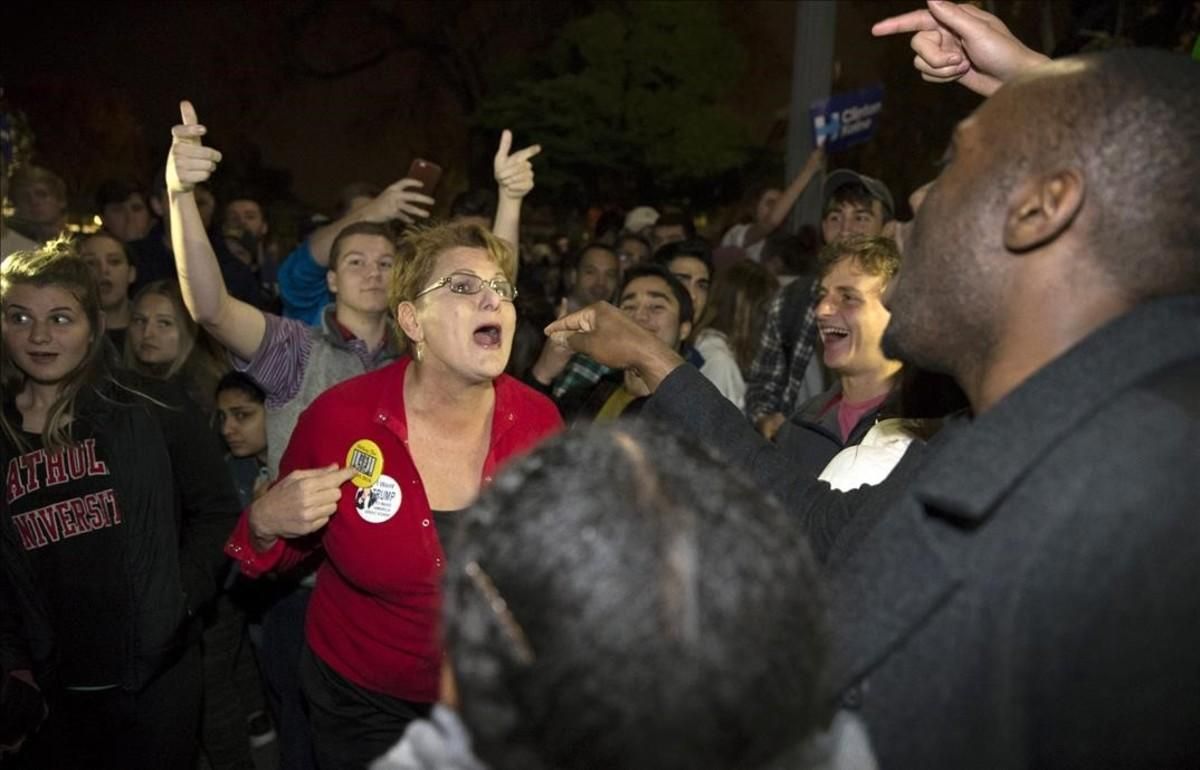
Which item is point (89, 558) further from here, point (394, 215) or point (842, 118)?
point (842, 118)

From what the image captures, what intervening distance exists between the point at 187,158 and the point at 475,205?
12.9 feet

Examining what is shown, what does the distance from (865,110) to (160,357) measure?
6933 mm

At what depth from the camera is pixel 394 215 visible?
4.68 m

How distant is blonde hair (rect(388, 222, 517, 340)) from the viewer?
3.31m

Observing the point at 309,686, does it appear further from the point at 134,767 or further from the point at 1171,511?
the point at 1171,511

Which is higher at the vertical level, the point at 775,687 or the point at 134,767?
the point at 775,687

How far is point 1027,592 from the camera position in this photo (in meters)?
1.29

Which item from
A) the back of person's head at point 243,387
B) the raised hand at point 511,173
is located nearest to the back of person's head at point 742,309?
the raised hand at point 511,173

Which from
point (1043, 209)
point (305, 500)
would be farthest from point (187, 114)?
point (1043, 209)

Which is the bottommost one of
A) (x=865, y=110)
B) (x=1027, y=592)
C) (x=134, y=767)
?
(x=134, y=767)

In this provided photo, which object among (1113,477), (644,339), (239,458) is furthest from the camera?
(239,458)

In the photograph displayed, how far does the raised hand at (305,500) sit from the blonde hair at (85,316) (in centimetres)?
85

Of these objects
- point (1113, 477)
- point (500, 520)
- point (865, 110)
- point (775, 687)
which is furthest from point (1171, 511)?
point (865, 110)

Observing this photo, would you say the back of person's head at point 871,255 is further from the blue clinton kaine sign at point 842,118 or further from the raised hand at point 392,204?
the blue clinton kaine sign at point 842,118
